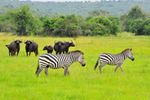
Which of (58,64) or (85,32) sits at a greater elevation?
(58,64)

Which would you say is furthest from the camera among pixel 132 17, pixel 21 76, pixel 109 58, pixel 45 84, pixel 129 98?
pixel 132 17

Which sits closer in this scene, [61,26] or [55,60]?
[55,60]

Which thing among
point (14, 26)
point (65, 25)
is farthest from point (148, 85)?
point (14, 26)

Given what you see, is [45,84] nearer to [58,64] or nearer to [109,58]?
[58,64]

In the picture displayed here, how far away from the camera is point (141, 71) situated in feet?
69.4

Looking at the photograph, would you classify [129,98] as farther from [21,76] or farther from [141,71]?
[141,71]

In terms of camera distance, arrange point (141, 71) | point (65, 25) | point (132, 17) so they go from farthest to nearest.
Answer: point (132, 17)
point (65, 25)
point (141, 71)

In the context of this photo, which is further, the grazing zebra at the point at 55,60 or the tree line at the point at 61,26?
the tree line at the point at 61,26

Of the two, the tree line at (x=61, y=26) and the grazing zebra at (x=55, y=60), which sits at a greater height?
the grazing zebra at (x=55, y=60)

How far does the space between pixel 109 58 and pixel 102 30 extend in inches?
2354

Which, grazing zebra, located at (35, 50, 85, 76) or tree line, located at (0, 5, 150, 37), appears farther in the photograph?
tree line, located at (0, 5, 150, 37)

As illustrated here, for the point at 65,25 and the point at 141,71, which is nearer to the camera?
the point at 141,71

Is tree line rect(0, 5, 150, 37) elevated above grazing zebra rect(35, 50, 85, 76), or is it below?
below

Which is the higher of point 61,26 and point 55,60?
point 55,60
